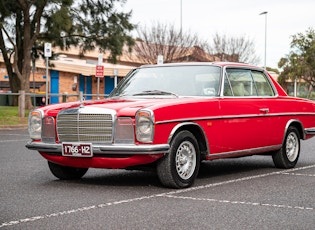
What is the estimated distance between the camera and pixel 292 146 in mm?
9617

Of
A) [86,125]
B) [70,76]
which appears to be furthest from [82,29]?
[86,125]

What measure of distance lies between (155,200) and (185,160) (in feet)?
3.61

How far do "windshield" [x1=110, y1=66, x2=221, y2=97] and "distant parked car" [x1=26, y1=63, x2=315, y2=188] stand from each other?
0.5 inches

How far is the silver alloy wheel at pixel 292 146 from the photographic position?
9.52 m

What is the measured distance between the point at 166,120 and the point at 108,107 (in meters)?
0.72

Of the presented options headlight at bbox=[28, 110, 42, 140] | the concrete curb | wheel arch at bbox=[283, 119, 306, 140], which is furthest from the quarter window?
the concrete curb

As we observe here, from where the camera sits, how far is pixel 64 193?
6.80 metres

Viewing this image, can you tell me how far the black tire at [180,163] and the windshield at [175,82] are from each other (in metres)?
0.85

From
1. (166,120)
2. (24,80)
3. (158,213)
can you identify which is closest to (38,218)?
(158,213)

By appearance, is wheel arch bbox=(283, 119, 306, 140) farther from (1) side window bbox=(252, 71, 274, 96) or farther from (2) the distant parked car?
(1) side window bbox=(252, 71, 274, 96)

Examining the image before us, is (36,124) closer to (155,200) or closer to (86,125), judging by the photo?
(86,125)

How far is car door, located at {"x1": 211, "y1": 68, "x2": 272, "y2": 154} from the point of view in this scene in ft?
26.2

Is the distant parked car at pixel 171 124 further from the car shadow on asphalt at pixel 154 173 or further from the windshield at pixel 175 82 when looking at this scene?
the car shadow on asphalt at pixel 154 173

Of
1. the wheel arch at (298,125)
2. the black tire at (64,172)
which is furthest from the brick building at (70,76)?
the black tire at (64,172)
